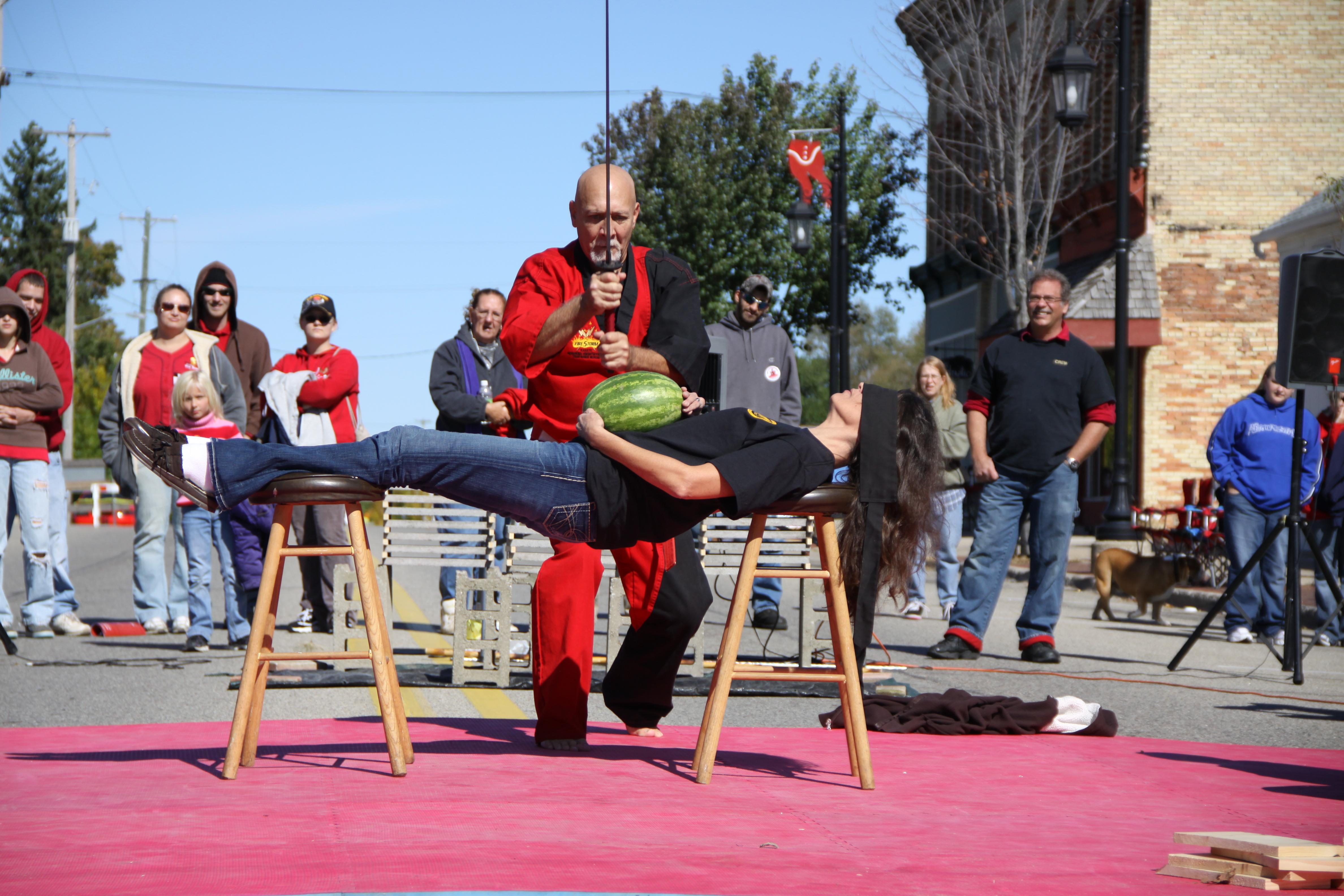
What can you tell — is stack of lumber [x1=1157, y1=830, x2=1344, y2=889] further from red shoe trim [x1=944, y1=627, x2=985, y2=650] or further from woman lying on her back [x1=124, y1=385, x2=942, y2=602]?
red shoe trim [x1=944, y1=627, x2=985, y2=650]

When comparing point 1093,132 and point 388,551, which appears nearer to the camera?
point 388,551

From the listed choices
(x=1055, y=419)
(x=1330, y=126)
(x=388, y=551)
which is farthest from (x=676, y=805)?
(x=1330, y=126)

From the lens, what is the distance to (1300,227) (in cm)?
2345

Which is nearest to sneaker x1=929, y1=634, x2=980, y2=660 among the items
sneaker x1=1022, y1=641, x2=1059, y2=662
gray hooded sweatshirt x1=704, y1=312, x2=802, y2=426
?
sneaker x1=1022, y1=641, x2=1059, y2=662

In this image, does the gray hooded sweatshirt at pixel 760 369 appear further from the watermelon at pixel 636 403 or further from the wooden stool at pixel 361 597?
the wooden stool at pixel 361 597

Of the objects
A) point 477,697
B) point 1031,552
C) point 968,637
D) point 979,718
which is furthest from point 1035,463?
point 477,697

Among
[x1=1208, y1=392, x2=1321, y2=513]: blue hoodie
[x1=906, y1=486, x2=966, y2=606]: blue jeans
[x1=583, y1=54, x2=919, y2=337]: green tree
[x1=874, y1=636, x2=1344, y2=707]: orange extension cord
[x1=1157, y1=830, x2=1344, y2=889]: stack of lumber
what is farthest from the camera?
[x1=583, y1=54, x2=919, y2=337]: green tree

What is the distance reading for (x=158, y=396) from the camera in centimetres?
1027

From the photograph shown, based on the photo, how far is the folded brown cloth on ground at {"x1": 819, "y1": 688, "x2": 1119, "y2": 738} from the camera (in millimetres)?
6641

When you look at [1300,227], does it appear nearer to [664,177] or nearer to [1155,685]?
[1155,685]

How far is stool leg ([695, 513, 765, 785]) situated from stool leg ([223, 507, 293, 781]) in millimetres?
1455

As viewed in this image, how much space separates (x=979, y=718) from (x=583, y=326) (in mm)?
2568

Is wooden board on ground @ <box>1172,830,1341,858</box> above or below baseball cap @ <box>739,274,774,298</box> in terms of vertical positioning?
below

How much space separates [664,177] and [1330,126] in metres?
20.4
